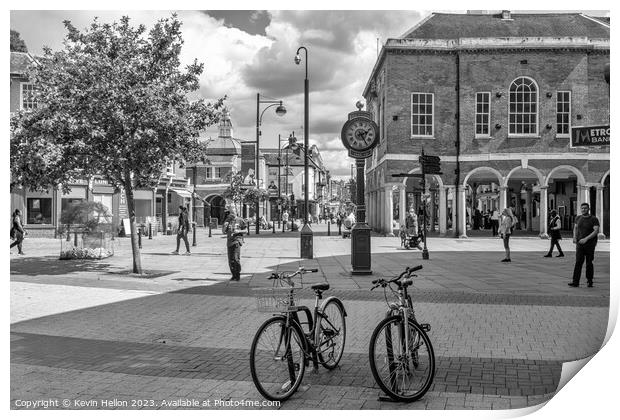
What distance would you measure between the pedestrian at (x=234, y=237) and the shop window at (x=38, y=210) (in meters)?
11.7

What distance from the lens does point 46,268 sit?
14.5 meters

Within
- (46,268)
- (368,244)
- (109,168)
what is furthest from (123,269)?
(368,244)

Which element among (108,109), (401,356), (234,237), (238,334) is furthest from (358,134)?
(401,356)

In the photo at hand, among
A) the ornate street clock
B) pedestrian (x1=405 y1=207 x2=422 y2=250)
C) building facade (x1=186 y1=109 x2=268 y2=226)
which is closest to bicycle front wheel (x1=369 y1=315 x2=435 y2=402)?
building facade (x1=186 y1=109 x2=268 y2=226)

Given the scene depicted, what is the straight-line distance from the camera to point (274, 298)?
4.96m

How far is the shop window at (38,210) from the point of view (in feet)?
69.2

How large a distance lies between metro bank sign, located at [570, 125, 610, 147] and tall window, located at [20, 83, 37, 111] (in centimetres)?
994

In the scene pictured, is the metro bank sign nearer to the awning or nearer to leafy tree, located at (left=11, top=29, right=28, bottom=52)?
leafy tree, located at (left=11, top=29, right=28, bottom=52)

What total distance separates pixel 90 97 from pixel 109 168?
1730mm

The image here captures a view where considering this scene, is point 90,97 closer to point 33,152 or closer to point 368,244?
point 33,152

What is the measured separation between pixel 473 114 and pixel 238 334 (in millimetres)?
20633

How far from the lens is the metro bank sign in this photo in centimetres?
659

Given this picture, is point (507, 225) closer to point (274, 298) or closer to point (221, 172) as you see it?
point (274, 298)

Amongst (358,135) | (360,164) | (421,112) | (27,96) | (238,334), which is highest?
(421,112)
